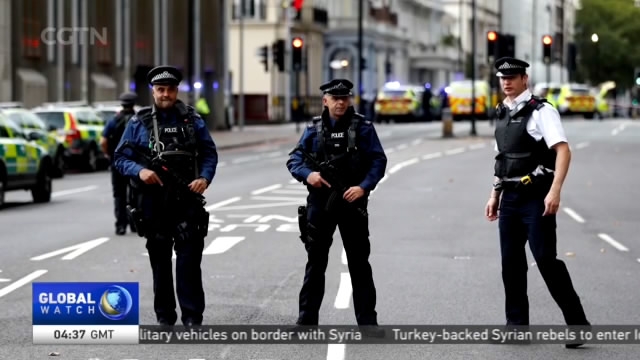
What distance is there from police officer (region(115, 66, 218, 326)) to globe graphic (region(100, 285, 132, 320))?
1.16 m

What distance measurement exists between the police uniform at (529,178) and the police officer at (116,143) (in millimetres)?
9515

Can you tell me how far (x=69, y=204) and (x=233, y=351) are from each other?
15.8m

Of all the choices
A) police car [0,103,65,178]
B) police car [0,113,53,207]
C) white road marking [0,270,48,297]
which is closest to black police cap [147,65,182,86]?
white road marking [0,270,48,297]

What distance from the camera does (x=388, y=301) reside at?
12.8m

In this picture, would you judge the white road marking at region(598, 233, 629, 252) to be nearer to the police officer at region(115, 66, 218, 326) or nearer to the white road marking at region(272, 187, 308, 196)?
the police officer at region(115, 66, 218, 326)

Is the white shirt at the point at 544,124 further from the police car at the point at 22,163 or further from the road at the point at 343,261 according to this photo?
the police car at the point at 22,163

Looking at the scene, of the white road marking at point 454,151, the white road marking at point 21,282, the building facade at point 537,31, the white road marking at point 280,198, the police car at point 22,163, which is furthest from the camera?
the building facade at point 537,31

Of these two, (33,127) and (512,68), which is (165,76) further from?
(33,127)

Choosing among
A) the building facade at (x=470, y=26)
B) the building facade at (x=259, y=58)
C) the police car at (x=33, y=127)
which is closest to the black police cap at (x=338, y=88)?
the police car at (x=33, y=127)

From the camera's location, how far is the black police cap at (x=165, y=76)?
10.5 meters

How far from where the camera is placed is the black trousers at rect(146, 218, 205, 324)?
35.0 feet

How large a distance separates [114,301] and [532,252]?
2.69 meters

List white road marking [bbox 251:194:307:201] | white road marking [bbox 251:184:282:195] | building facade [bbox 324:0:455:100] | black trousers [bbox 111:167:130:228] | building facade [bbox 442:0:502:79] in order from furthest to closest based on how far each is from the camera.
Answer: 1. building facade [bbox 442:0:502:79]
2. building facade [bbox 324:0:455:100]
3. white road marking [bbox 251:184:282:195]
4. white road marking [bbox 251:194:307:201]
5. black trousers [bbox 111:167:130:228]

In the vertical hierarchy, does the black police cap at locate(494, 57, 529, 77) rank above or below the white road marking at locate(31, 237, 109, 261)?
above
